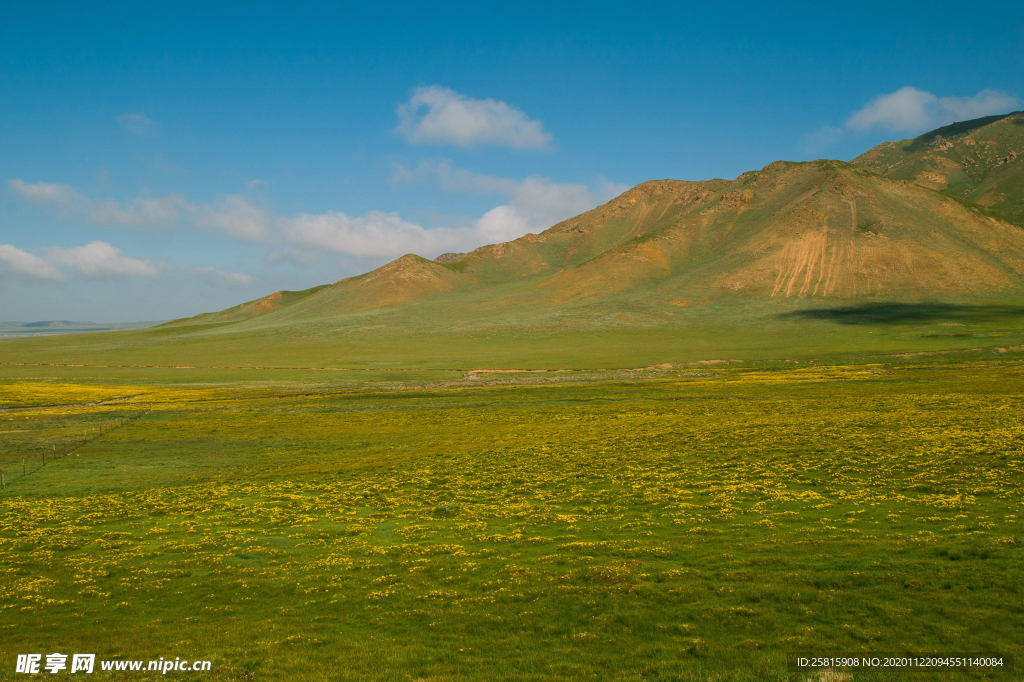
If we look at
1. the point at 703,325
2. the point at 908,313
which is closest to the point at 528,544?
the point at 703,325

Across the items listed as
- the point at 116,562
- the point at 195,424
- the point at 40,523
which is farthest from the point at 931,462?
the point at 195,424

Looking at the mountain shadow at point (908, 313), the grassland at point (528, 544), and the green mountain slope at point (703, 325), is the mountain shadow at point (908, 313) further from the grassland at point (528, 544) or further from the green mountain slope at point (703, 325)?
the grassland at point (528, 544)

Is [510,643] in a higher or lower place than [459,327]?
lower

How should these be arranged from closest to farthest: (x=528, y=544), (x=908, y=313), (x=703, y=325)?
1. (x=528, y=544)
2. (x=908, y=313)
3. (x=703, y=325)

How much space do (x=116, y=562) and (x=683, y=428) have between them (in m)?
36.5

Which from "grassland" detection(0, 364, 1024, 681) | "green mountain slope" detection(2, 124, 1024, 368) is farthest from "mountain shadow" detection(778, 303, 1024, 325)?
"grassland" detection(0, 364, 1024, 681)

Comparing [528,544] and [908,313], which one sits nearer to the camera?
[528,544]

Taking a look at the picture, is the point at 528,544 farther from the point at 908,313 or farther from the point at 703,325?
the point at 908,313

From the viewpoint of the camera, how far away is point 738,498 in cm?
2662

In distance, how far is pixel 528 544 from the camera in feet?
71.3

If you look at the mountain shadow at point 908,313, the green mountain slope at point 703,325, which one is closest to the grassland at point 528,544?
the green mountain slope at point 703,325

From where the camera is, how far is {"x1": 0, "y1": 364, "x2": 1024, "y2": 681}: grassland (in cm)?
1403

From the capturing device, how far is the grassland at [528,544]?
14.0 meters

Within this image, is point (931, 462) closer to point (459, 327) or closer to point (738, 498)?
point (738, 498)
